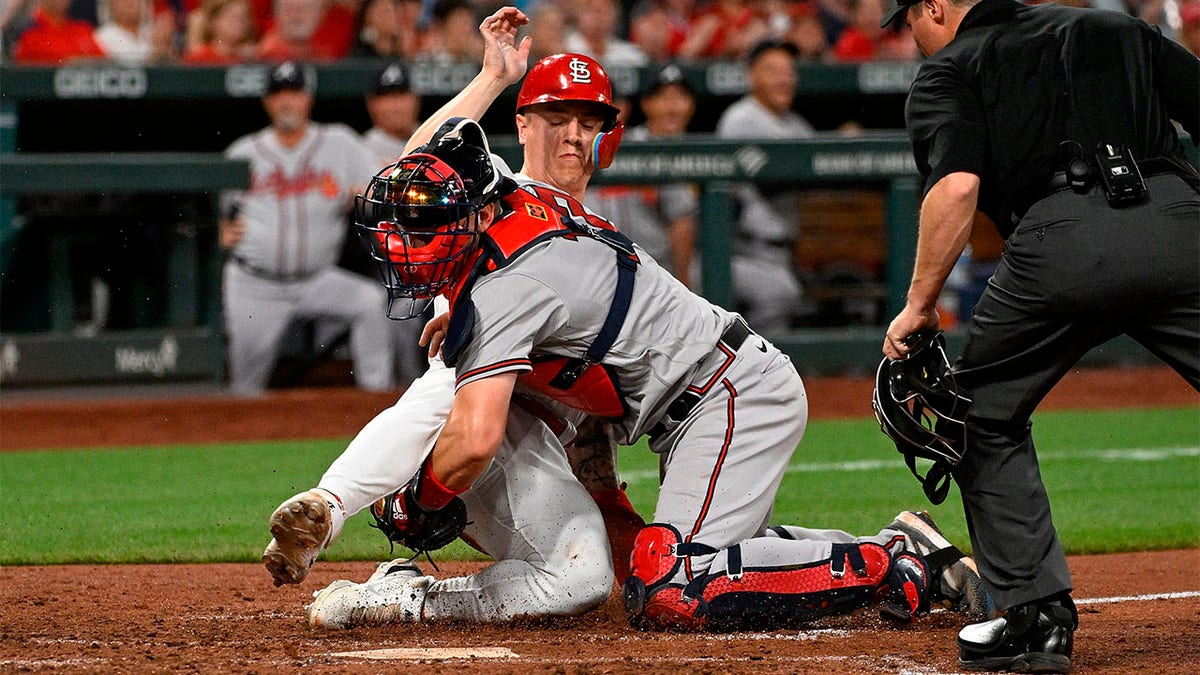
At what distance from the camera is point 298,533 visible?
12.0 feet

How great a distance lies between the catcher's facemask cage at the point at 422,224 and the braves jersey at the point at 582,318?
0.11 metres

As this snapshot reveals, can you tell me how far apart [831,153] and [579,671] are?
6.88 meters

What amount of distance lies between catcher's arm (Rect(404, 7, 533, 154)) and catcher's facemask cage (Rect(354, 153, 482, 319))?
703 millimetres

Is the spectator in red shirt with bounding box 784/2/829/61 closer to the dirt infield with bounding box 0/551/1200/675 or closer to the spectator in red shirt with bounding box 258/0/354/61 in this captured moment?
the spectator in red shirt with bounding box 258/0/354/61

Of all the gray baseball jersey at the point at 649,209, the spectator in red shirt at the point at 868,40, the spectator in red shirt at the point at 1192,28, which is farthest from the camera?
the spectator in red shirt at the point at 868,40

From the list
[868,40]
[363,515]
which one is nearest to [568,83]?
[363,515]

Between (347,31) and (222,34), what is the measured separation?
89 cm

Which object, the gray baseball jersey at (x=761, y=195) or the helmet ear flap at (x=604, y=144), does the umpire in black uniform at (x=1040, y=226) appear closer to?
the helmet ear flap at (x=604, y=144)

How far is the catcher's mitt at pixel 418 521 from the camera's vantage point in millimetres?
3977

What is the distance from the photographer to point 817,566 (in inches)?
158

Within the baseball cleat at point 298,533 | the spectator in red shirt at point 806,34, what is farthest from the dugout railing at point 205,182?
the baseball cleat at point 298,533

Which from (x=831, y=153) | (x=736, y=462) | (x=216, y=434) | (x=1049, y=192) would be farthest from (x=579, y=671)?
(x=831, y=153)

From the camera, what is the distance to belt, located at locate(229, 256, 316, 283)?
31.7 feet

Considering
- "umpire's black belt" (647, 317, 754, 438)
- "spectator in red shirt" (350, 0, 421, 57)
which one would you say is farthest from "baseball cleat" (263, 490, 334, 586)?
"spectator in red shirt" (350, 0, 421, 57)
